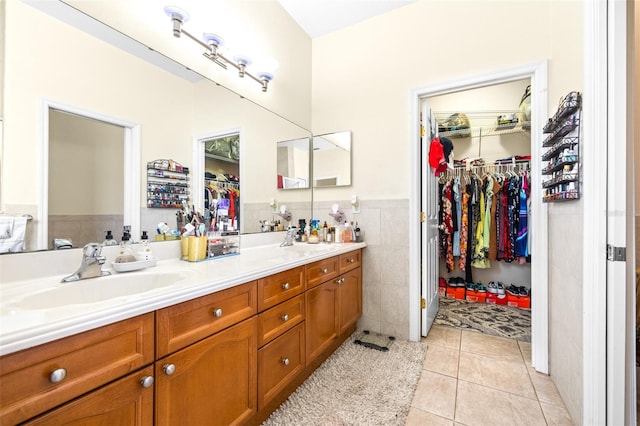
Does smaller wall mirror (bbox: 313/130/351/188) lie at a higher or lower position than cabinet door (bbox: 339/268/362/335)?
higher

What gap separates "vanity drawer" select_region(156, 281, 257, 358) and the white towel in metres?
0.67

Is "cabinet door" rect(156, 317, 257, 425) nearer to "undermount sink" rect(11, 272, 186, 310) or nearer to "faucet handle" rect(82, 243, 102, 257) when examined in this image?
"undermount sink" rect(11, 272, 186, 310)

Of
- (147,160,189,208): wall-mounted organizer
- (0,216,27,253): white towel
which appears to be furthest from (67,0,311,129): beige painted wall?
(0,216,27,253): white towel

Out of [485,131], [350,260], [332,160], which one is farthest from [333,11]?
[485,131]

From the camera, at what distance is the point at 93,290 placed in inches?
38.2

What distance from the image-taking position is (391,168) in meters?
2.26

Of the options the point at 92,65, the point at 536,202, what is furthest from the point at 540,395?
the point at 92,65

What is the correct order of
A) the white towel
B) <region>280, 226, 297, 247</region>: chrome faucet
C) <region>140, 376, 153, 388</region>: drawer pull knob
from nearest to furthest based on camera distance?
1. <region>140, 376, 153, 388</region>: drawer pull knob
2. the white towel
3. <region>280, 226, 297, 247</region>: chrome faucet

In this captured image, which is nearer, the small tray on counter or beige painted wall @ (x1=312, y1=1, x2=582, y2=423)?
the small tray on counter

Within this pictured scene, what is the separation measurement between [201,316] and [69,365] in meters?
0.37

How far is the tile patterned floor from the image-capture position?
1.38m

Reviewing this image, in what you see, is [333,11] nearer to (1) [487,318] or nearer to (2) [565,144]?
(2) [565,144]

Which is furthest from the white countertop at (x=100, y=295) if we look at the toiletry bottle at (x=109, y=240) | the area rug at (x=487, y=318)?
the area rug at (x=487, y=318)

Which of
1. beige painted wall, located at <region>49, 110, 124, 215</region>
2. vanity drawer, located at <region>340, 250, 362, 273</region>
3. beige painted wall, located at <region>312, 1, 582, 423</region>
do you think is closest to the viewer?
beige painted wall, located at <region>49, 110, 124, 215</region>
